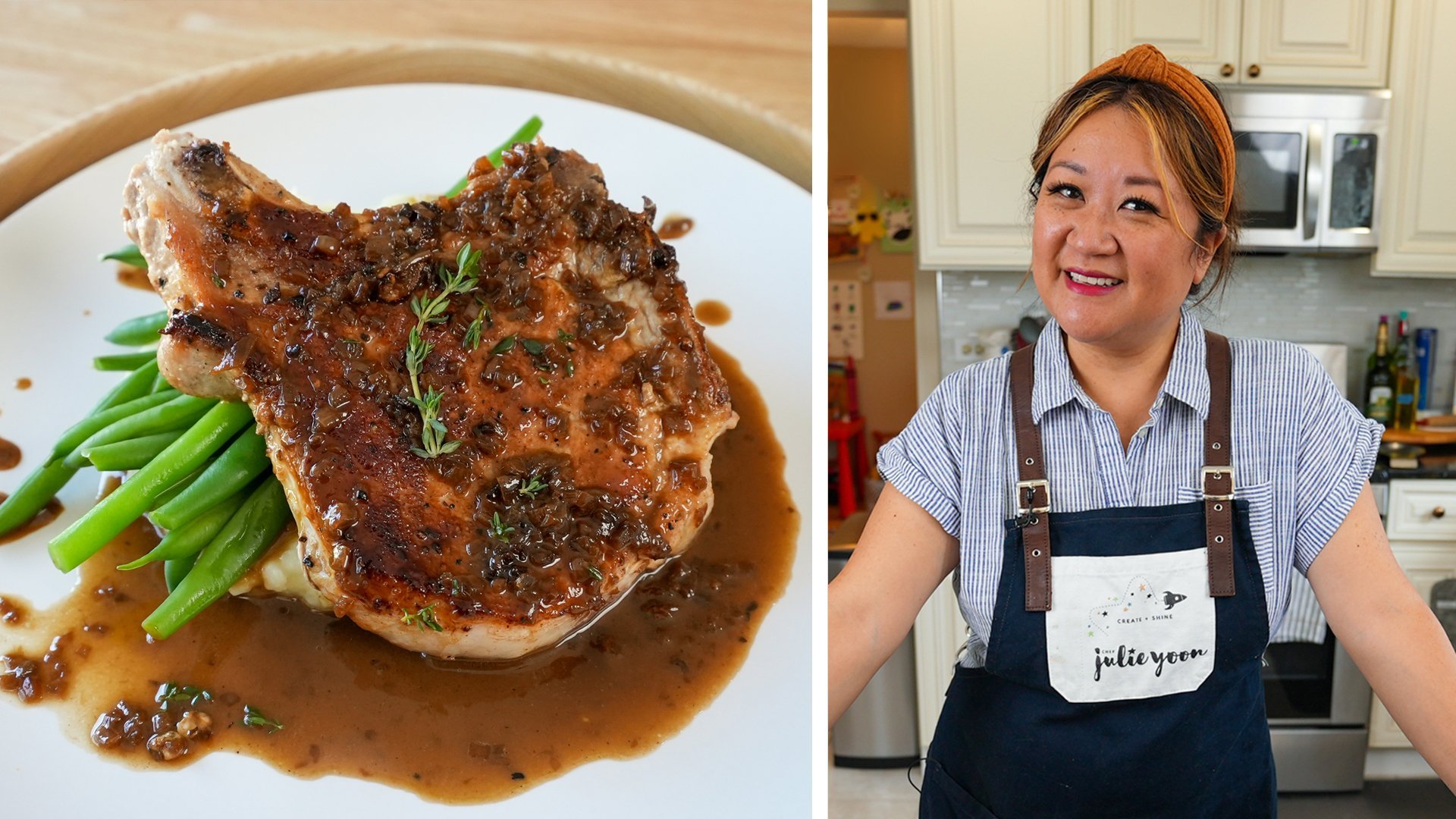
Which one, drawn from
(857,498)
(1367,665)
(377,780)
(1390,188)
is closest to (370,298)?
Answer: (377,780)

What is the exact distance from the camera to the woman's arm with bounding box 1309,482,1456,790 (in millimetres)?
838

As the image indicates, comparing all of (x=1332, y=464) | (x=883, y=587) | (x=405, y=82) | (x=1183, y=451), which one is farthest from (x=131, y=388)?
(x=1332, y=464)

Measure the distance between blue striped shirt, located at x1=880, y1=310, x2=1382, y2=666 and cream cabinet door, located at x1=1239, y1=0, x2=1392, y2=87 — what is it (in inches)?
15.9

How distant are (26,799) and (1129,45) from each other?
136cm

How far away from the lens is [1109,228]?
78 centimetres

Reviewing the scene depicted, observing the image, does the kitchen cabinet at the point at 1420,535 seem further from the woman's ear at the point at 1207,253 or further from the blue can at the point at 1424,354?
the woman's ear at the point at 1207,253

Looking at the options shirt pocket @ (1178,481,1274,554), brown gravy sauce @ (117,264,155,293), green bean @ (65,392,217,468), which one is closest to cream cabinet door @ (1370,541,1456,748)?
shirt pocket @ (1178,481,1274,554)

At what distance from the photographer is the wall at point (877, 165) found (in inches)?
64.2

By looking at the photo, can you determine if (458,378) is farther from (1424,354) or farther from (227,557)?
(1424,354)

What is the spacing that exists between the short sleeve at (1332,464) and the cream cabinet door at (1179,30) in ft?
1.01

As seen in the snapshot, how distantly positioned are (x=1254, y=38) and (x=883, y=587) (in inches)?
27.4

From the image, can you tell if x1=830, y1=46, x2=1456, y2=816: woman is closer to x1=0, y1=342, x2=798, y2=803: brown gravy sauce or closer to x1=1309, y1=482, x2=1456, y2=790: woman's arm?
x1=1309, y1=482, x2=1456, y2=790: woman's arm

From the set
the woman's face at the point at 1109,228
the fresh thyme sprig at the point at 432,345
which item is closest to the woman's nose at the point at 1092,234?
the woman's face at the point at 1109,228

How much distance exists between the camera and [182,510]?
3.69ft
